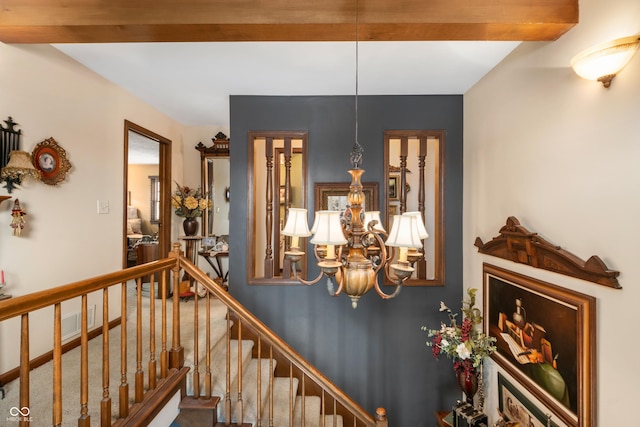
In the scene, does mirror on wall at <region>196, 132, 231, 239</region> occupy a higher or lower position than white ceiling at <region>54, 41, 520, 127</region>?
lower

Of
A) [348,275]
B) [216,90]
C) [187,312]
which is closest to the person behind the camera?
[348,275]

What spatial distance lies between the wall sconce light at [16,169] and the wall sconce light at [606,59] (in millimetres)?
3175

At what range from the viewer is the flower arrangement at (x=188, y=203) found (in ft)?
12.4

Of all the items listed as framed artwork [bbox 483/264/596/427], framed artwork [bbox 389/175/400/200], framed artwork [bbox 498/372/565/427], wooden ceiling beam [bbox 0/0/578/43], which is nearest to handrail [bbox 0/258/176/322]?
wooden ceiling beam [bbox 0/0/578/43]

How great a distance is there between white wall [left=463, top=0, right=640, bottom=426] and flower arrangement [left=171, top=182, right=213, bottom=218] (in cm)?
336

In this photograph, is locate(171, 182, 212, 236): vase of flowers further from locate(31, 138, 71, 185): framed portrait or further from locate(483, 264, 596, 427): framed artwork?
locate(483, 264, 596, 427): framed artwork

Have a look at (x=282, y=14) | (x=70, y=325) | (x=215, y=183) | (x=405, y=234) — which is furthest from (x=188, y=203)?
(x=405, y=234)

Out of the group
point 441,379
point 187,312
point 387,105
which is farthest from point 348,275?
point 187,312

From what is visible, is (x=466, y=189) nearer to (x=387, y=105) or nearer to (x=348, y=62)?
(x=387, y=105)

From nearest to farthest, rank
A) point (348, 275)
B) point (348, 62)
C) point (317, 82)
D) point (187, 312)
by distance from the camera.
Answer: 1. point (348, 275)
2. point (348, 62)
3. point (317, 82)
4. point (187, 312)

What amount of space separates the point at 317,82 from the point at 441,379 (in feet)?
9.91

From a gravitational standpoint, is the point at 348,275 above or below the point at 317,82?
A: below

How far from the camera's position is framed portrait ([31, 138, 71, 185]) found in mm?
2053

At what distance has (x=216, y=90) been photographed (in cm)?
273
